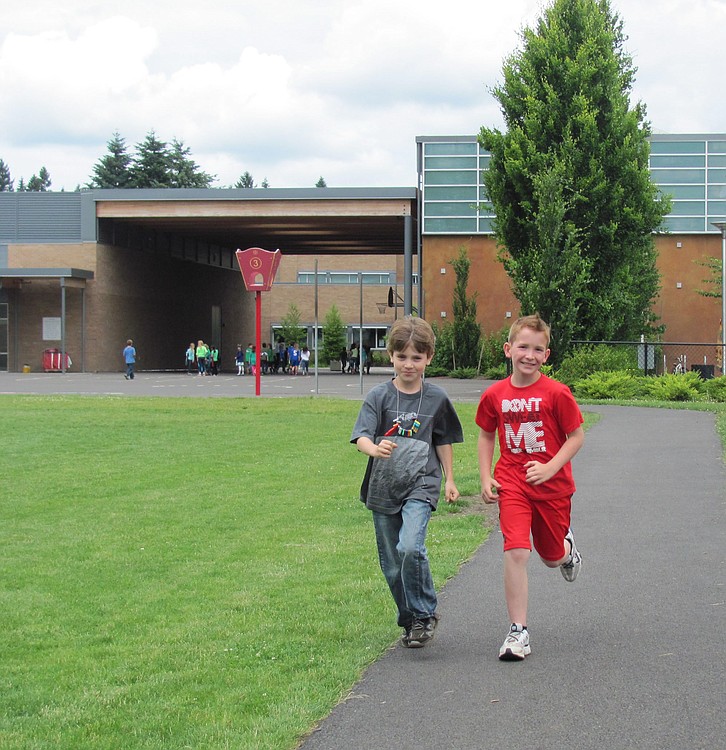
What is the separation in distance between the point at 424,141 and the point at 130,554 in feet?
127

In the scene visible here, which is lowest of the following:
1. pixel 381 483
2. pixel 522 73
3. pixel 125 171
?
pixel 381 483

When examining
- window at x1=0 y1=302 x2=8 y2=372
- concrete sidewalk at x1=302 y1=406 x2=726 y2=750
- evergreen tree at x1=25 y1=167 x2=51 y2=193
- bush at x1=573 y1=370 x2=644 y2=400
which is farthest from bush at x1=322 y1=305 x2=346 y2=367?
evergreen tree at x1=25 y1=167 x2=51 y2=193

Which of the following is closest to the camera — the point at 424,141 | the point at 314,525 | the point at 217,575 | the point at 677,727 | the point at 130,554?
the point at 677,727

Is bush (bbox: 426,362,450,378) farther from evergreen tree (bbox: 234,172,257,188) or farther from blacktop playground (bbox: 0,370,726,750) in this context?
evergreen tree (bbox: 234,172,257,188)

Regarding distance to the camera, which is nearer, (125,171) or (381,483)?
(381,483)

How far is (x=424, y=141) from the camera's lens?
45.9 m

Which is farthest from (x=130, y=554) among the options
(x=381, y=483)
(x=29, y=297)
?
(x=29, y=297)

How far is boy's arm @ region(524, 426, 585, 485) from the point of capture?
5.46 metres

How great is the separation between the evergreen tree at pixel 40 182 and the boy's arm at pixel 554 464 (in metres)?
157

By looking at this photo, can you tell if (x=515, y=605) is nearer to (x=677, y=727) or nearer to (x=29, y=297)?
(x=677, y=727)

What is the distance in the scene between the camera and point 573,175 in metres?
31.0

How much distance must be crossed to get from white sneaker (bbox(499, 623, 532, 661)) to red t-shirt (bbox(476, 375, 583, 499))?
640 mm

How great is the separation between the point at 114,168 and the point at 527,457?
100543 mm

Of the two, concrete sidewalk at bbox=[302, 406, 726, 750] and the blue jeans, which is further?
the blue jeans
